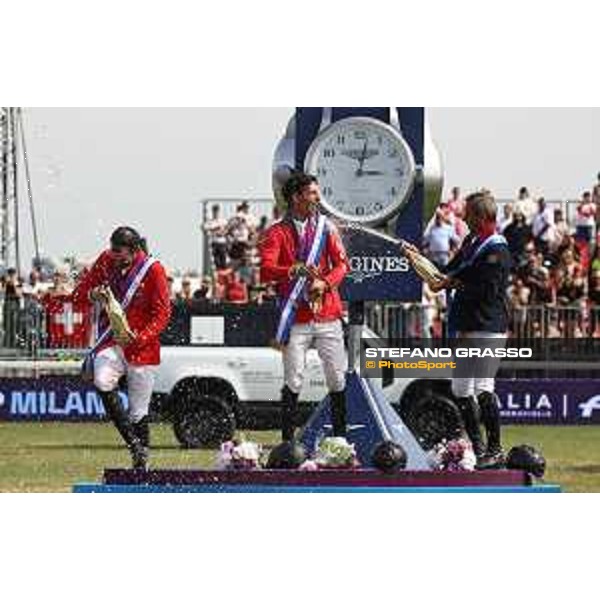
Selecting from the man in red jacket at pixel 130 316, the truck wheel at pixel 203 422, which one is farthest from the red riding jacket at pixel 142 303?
the truck wheel at pixel 203 422

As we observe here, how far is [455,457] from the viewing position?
14227 mm

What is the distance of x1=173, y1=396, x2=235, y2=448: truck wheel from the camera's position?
1838 centimetres

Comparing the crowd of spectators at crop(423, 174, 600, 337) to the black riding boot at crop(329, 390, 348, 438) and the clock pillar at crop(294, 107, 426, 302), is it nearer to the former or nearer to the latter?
the clock pillar at crop(294, 107, 426, 302)

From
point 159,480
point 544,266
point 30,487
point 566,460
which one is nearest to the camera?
point 159,480

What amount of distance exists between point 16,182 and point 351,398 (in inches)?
134

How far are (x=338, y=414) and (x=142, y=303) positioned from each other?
150cm

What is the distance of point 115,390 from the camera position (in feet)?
48.2

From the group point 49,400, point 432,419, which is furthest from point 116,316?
point 49,400

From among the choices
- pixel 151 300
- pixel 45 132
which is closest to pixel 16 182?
pixel 45 132

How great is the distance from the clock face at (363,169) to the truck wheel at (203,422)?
395 cm

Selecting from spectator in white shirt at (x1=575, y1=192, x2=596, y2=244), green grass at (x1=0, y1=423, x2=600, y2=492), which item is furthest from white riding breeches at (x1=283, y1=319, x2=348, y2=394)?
spectator in white shirt at (x1=575, y1=192, x2=596, y2=244)

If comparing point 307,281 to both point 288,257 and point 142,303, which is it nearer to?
point 288,257

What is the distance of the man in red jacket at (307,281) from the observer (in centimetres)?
1447

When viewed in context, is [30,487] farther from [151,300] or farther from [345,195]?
[345,195]
